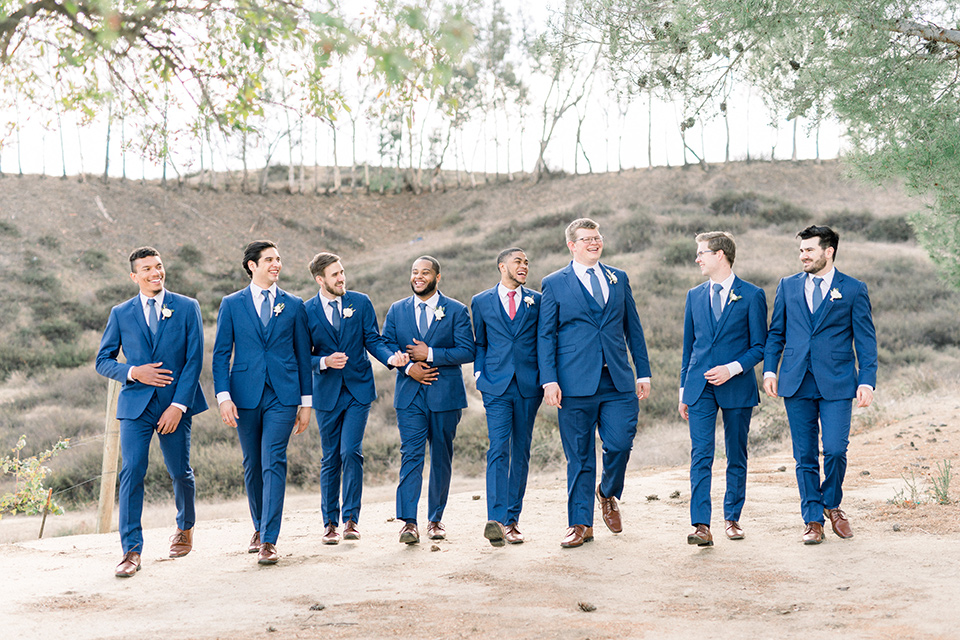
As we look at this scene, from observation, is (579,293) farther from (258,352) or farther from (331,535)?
(331,535)

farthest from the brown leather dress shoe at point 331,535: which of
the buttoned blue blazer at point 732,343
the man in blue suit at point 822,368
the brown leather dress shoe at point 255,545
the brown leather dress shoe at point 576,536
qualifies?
the man in blue suit at point 822,368

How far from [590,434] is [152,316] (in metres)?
3.53

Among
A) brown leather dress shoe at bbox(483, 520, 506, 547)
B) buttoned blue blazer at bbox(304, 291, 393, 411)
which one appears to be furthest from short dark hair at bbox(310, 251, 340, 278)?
brown leather dress shoe at bbox(483, 520, 506, 547)

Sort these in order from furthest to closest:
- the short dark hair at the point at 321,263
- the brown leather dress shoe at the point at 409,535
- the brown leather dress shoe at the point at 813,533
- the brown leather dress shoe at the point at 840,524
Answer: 1. the short dark hair at the point at 321,263
2. the brown leather dress shoe at the point at 409,535
3. the brown leather dress shoe at the point at 840,524
4. the brown leather dress shoe at the point at 813,533

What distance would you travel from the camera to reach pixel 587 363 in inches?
255

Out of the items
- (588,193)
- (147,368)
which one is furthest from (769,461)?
(588,193)

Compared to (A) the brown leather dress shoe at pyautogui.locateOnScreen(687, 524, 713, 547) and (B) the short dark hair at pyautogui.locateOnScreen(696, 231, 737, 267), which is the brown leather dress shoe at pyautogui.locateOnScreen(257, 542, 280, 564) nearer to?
(A) the brown leather dress shoe at pyautogui.locateOnScreen(687, 524, 713, 547)

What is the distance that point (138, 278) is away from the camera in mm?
6422

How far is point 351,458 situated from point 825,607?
384 cm

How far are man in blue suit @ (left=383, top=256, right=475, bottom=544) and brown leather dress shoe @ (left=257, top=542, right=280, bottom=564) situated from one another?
1.04 metres

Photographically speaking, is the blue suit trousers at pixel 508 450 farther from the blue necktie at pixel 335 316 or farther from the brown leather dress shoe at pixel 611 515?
the blue necktie at pixel 335 316

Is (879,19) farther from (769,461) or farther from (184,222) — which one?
(184,222)

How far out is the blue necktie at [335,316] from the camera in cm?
716

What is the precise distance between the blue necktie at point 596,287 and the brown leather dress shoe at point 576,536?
1.73m
